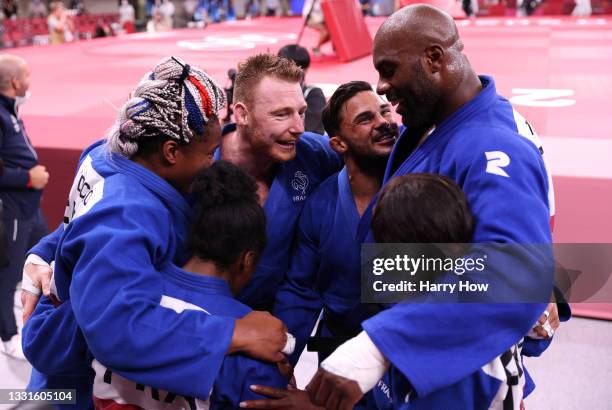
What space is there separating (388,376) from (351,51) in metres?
7.56

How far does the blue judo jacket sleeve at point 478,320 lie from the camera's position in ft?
3.87

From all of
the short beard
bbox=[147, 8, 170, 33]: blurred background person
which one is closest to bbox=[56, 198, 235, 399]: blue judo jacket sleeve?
the short beard

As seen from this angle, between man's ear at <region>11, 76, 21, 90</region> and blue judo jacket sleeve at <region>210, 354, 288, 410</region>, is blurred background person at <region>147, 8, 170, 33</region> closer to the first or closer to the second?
man's ear at <region>11, 76, 21, 90</region>

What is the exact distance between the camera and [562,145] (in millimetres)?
4086

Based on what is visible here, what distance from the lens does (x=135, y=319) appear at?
1.26 m

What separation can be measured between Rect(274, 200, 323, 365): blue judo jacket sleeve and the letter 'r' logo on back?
0.73 meters

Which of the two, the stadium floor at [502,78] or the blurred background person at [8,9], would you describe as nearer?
the stadium floor at [502,78]

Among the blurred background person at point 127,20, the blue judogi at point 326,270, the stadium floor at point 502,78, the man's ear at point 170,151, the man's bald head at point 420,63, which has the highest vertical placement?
the man's bald head at point 420,63

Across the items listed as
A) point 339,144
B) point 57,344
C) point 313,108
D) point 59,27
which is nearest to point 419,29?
point 339,144

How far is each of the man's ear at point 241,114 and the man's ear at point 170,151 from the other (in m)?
0.57

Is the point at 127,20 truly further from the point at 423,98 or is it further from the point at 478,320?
the point at 478,320

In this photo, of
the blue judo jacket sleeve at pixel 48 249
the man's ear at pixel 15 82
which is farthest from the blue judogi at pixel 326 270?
the man's ear at pixel 15 82

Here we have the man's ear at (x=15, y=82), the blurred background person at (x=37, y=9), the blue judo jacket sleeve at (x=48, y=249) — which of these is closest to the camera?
the blue judo jacket sleeve at (x=48, y=249)

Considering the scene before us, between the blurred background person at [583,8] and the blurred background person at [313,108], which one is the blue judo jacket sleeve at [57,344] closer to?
the blurred background person at [313,108]
